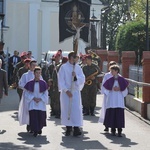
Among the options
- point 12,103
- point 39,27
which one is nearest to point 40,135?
point 12,103

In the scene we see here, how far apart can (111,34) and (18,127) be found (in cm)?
5909

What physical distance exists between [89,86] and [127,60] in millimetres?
3989

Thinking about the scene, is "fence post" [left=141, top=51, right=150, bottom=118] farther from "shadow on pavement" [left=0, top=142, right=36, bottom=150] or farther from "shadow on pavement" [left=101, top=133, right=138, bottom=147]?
"shadow on pavement" [left=0, top=142, right=36, bottom=150]

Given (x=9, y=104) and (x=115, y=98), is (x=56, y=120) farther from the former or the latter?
(x=9, y=104)

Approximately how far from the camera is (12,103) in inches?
795

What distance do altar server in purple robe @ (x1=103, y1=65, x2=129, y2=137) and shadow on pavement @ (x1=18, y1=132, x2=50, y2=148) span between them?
157 cm

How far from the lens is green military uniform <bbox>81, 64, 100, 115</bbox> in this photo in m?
16.4

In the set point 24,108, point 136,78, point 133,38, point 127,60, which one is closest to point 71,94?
point 24,108

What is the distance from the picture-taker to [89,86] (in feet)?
55.0

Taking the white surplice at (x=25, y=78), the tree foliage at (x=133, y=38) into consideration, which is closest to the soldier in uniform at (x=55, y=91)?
the white surplice at (x=25, y=78)

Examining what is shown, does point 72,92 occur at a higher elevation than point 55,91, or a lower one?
higher

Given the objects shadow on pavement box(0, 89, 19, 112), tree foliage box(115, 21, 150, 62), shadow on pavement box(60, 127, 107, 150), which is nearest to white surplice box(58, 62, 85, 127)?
shadow on pavement box(60, 127, 107, 150)

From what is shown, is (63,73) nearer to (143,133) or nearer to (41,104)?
(41,104)

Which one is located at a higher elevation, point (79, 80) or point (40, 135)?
point (79, 80)
